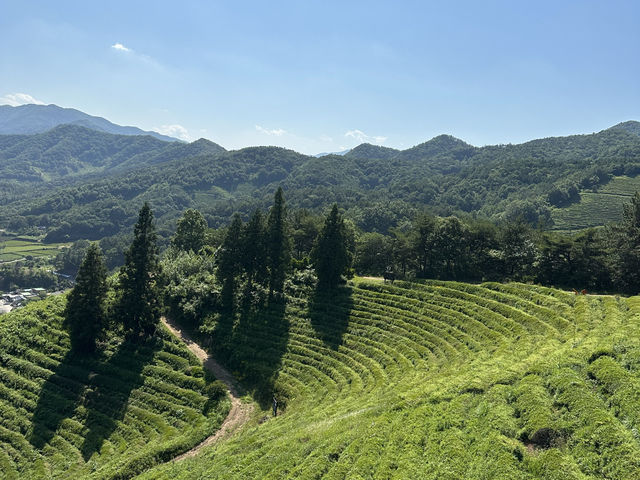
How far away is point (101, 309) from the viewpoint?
40.9 meters

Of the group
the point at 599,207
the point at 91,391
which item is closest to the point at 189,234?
the point at 91,391

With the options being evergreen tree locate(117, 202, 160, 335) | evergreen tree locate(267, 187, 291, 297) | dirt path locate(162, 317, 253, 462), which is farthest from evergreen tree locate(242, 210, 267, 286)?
dirt path locate(162, 317, 253, 462)

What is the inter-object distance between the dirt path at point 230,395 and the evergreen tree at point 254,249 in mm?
12159

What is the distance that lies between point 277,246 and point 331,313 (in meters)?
12.5

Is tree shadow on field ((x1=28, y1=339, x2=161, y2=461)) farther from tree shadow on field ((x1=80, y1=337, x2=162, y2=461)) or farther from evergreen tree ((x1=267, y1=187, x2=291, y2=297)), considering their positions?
evergreen tree ((x1=267, y1=187, x2=291, y2=297))

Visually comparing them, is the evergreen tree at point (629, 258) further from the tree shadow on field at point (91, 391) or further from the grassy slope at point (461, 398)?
the tree shadow on field at point (91, 391)

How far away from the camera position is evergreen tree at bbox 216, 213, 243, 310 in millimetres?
51750

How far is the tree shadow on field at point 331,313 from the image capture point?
143ft

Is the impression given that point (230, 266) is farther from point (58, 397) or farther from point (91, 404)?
point (58, 397)

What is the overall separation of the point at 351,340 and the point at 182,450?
2045 centimetres

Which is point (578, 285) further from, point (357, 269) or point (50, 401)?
point (50, 401)

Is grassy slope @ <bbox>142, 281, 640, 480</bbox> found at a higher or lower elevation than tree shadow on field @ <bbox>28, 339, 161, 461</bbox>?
higher

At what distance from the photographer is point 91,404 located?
3456 cm

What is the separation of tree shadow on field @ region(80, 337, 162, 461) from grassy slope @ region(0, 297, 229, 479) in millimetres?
88
